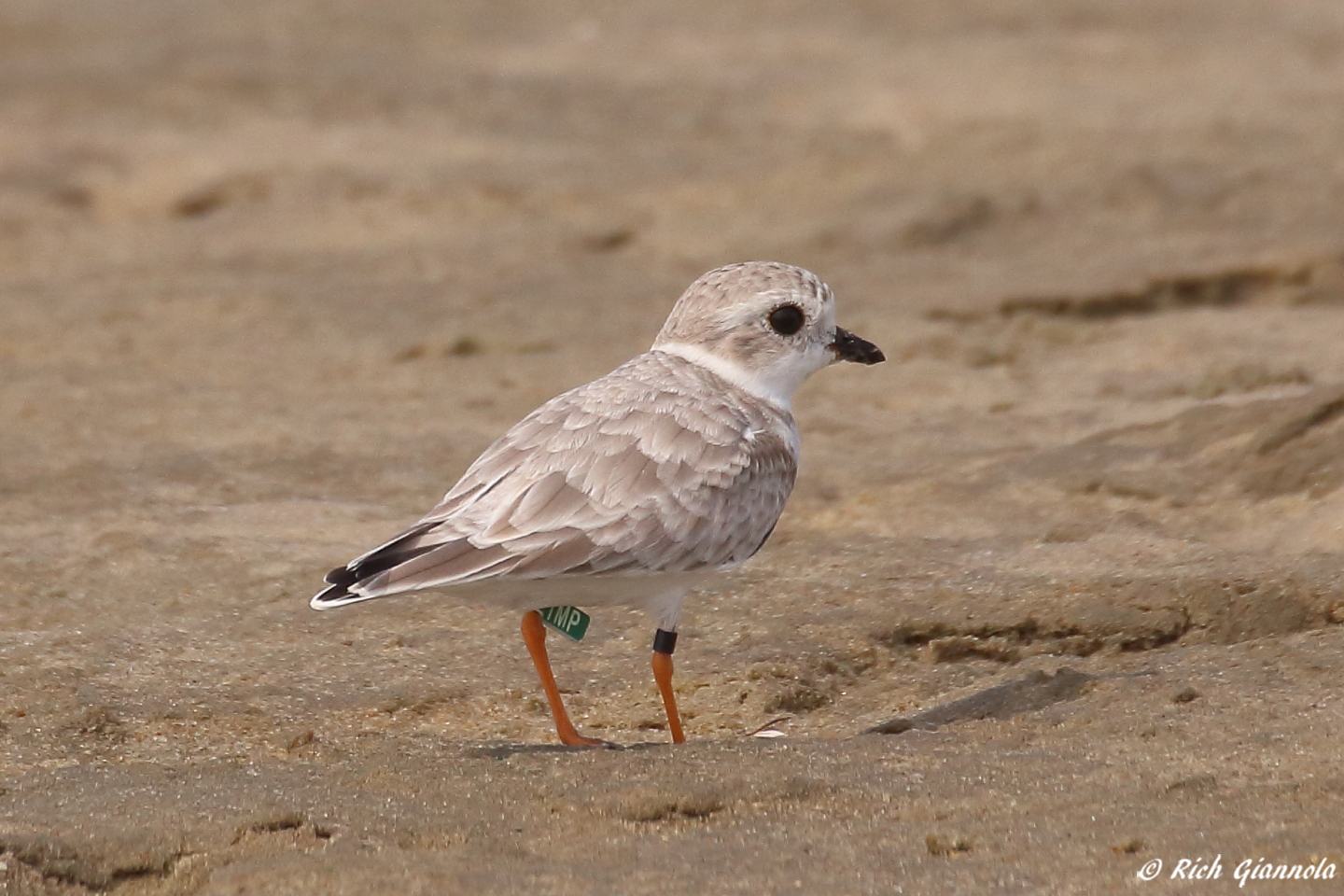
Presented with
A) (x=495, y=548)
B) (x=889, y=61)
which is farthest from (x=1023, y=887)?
(x=889, y=61)

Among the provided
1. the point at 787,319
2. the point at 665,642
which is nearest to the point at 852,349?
the point at 787,319

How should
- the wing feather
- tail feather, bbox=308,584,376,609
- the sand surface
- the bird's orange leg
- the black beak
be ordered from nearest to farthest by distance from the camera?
the sand surface, tail feather, bbox=308,584,376,609, the wing feather, the bird's orange leg, the black beak

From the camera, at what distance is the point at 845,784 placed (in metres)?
4.50

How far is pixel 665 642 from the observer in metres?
5.53

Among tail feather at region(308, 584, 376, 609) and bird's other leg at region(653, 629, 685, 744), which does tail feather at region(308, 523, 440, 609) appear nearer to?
tail feather at region(308, 584, 376, 609)

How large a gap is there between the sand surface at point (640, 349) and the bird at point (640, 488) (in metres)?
0.46

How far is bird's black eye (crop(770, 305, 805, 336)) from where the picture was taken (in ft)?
20.3

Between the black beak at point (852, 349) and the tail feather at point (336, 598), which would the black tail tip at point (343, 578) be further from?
the black beak at point (852, 349)

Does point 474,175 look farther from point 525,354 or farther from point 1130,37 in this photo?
point 1130,37

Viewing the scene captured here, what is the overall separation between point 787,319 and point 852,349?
0.35 m

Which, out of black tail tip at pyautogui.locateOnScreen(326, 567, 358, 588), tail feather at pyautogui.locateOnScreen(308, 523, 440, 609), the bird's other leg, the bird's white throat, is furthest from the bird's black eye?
black tail tip at pyautogui.locateOnScreen(326, 567, 358, 588)

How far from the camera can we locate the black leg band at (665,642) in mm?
5517

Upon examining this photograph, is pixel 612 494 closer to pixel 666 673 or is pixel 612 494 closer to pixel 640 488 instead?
pixel 640 488

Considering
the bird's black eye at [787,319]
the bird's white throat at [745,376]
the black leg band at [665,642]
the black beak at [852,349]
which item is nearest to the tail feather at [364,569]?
the black leg band at [665,642]
